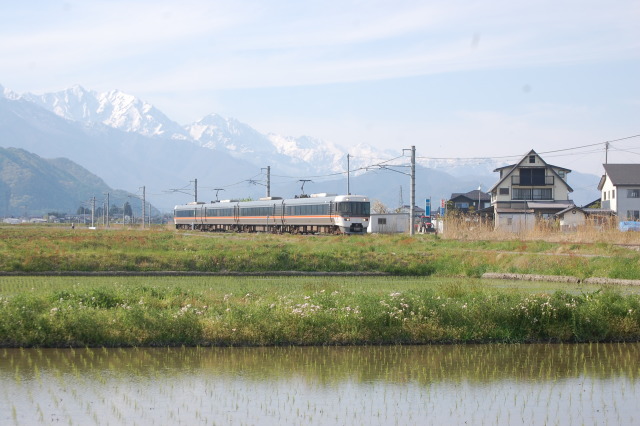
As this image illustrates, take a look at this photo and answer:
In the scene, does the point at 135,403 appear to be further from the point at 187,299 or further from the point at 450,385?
the point at 187,299

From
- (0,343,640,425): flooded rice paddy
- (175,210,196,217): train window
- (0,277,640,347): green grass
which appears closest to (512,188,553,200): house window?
(175,210,196,217): train window

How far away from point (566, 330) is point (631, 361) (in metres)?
1.94

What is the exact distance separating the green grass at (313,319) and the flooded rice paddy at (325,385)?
36 cm

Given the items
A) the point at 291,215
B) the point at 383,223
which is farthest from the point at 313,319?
the point at 383,223

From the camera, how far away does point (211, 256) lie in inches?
1077

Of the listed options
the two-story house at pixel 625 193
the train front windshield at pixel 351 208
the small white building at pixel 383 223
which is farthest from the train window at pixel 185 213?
the two-story house at pixel 625 193

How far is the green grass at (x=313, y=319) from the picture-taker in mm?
13195

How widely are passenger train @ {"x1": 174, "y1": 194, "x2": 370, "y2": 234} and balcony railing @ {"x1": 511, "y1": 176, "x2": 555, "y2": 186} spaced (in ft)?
76.0

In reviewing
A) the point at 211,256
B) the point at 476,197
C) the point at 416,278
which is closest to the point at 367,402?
the point at 416,278

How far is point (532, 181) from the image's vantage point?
73.0 metres

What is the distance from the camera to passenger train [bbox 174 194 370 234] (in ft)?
172

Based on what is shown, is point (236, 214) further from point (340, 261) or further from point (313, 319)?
point (313, 319)

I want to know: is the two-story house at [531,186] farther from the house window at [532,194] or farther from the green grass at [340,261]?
the green grass at [340,261]

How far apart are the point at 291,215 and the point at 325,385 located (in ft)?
159
